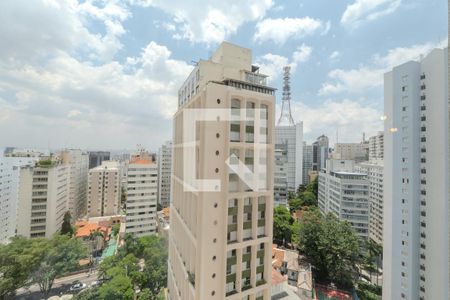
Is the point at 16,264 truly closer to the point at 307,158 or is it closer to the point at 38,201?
the point at 38,201

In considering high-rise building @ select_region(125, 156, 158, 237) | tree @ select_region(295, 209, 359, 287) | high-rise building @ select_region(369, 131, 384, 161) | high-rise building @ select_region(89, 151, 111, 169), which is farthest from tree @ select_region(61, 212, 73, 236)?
high-rise building @ select_region(369, 131, 384, 161)

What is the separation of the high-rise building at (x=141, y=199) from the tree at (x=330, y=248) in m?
→ 16.6

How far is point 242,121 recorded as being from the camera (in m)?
6.16

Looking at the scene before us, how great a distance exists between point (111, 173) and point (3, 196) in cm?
1153

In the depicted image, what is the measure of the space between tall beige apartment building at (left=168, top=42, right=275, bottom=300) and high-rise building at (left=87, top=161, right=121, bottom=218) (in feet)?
95.4

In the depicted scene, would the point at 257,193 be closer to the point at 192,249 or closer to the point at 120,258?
the point at 192,249

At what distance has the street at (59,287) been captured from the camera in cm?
1401

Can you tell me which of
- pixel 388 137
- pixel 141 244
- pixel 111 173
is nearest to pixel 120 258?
pixel 141 244

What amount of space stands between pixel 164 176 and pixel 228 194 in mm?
33388


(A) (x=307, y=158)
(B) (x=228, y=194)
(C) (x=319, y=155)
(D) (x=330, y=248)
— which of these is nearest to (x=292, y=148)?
(A) (x=307, y=158)

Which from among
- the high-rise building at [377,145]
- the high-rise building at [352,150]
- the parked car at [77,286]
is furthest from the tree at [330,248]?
the high-rise building at [352,150]

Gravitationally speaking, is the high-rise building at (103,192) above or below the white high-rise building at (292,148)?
below

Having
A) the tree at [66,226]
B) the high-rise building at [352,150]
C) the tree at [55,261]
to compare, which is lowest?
the tree at [66,226]

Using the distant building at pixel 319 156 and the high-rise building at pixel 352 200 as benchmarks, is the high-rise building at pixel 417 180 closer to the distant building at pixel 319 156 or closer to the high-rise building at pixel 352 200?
the high-rise building at pixel 352 200
